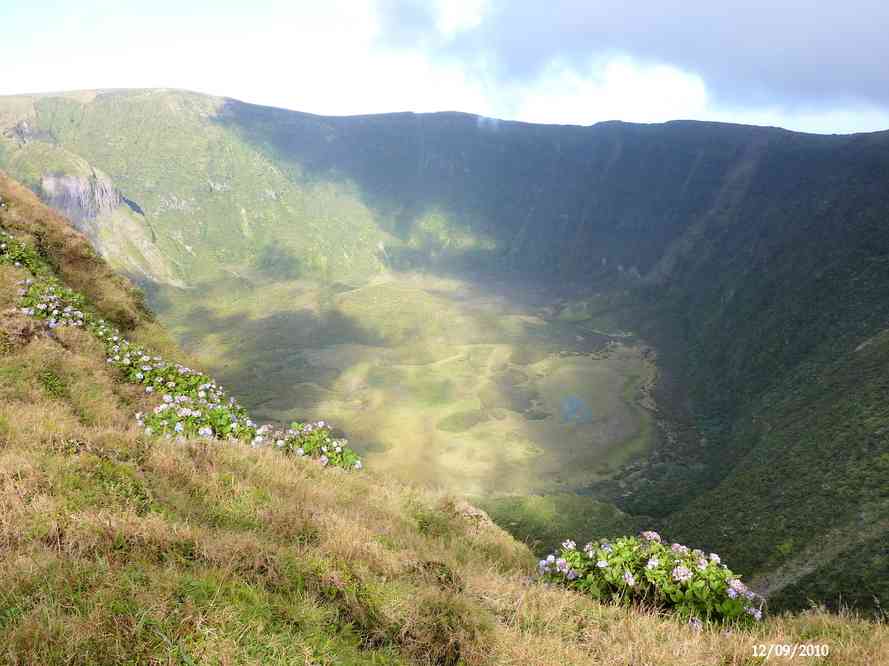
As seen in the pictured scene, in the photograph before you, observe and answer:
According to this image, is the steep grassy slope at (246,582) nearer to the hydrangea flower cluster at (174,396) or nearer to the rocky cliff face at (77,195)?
the hydrangea flower cluster at (174,396)

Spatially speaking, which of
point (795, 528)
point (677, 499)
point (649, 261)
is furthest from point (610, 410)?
point (649, 261)

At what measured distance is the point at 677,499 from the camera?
55.2 meters

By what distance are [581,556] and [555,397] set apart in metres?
80.8

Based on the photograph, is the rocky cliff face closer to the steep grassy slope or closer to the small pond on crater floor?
the small pond on crater floor

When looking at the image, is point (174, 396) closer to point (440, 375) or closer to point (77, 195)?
point (440, 375)

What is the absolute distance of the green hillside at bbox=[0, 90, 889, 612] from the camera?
40969 millimetres

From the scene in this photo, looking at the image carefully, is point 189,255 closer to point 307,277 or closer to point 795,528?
point 307,277

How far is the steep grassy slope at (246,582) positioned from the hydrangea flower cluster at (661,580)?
53 cm

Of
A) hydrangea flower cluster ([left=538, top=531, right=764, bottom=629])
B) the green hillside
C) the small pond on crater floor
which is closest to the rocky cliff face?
the green hillside

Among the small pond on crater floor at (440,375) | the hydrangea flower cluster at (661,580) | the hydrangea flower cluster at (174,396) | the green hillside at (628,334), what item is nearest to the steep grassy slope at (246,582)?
the hydrangea flower cluster at (661,580)

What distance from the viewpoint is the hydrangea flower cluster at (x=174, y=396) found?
41.4 ft

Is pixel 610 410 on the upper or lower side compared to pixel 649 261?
lower

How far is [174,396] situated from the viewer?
14.8 m

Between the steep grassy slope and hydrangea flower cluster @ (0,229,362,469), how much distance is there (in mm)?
1741
